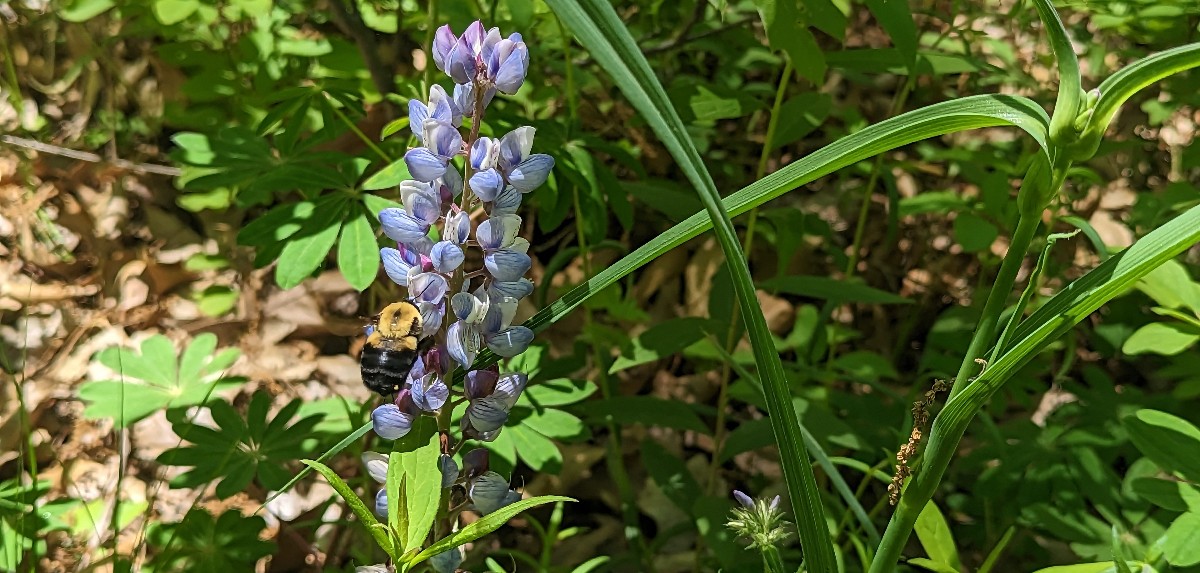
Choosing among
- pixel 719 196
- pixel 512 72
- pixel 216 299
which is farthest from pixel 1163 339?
pixel 216 299

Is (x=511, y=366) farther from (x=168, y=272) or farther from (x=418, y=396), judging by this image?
(x=168, y=272)

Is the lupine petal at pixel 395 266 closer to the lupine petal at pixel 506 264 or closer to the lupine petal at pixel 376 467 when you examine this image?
the lupine petal at pixel 506 264

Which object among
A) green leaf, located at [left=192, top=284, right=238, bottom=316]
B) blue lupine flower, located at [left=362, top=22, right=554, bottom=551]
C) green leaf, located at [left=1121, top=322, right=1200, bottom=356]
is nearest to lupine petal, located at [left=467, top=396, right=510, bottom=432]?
blue lupine flower, located at [left=362, top=22, right=554, bottom=551]

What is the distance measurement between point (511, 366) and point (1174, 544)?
122 centimetres

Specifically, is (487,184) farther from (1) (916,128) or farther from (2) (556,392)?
(2) (556,392)

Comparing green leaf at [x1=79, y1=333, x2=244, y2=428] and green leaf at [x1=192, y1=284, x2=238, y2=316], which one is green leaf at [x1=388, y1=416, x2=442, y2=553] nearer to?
green leaf at [x1=79, y1=333, x2=244, y2=428]

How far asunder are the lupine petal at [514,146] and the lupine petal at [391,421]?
1.17 feet

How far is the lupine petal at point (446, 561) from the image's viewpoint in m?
1.15

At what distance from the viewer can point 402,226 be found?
43.4 inches

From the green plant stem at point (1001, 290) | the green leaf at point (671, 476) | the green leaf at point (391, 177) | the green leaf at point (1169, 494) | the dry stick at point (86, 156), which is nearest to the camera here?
the green plant stem at point (1001, 290)

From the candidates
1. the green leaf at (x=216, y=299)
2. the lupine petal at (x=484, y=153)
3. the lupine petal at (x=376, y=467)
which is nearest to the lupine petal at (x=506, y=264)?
the lupine petal at (x=484, y=153)

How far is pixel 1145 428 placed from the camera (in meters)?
1.49

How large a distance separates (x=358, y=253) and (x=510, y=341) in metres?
0.76

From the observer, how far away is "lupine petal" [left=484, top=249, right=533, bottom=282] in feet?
3.60
